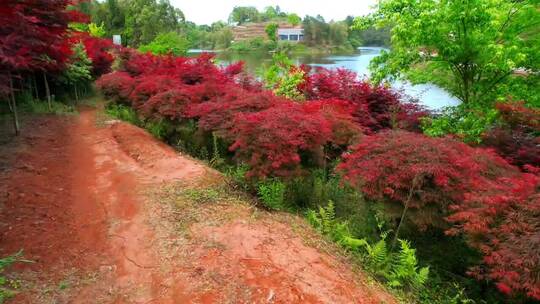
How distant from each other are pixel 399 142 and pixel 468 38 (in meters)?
4.08

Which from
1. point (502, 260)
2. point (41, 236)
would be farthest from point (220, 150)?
point (502, 260)

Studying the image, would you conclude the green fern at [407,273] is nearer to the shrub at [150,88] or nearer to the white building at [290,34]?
the shrub at [150,88]

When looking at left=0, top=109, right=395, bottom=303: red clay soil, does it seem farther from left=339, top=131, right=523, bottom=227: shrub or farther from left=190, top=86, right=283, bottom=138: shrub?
left=339, top=131, right=523, bottom=227: shrub

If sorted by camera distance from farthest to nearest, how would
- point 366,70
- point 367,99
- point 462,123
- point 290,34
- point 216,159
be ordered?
1. point 290,34
2. point 366,70
3. point 367,99
4. point 462,123
5. point 216,159

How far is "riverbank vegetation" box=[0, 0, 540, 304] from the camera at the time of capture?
385 cm

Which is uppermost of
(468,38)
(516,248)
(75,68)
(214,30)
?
(214,30)

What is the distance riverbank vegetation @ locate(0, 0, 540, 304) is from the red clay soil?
907 millimetres

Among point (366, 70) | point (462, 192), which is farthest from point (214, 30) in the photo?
point (462, 192)

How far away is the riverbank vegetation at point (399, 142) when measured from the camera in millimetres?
3854

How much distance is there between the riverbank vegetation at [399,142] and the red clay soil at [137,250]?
0.91 m

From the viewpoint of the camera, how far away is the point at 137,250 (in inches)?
164

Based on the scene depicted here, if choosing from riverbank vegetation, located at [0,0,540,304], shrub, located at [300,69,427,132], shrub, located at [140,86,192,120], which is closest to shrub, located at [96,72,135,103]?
riverbank vegetation, located at [0,0,540,304]

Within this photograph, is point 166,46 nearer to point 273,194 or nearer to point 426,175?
point 273,194

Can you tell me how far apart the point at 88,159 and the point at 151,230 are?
3.53m
